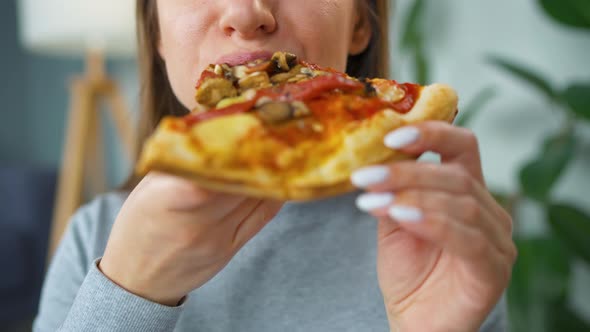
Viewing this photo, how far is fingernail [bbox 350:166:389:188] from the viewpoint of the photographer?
0.48 meters

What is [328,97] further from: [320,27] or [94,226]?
[94,226]

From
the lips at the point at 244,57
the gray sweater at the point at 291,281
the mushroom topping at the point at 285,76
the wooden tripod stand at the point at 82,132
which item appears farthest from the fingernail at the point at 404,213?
the wooden tripod stand at the point at 82,132

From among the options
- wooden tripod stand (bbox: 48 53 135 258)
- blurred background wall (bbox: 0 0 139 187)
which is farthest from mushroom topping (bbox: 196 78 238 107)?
blurred background wall (bbox: 0 0 139 187)

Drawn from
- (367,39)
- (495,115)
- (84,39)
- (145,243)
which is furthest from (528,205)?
(84,39)

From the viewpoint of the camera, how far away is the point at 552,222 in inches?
65.4

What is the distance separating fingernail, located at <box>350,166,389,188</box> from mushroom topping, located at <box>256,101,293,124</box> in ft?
0.30

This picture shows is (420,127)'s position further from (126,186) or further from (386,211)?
(126,186)

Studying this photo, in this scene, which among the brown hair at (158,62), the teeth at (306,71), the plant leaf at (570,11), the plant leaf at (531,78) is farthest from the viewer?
the plant leaf at (531,78)

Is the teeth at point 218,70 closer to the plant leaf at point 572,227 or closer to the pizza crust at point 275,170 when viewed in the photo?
the pizza crust at point 275,170

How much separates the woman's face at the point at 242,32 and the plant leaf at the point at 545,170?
104 centimetres

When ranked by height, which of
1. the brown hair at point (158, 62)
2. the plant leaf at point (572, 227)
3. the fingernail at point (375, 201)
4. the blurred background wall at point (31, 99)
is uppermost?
the fingernail at point (375, 201)

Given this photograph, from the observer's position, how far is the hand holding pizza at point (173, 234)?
1.79 feet

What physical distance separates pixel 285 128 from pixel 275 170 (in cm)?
6

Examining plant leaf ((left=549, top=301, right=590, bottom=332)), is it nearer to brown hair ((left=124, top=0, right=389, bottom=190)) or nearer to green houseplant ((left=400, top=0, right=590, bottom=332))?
green houseplant ((left=400, top=0, right=590, bottom=332))
